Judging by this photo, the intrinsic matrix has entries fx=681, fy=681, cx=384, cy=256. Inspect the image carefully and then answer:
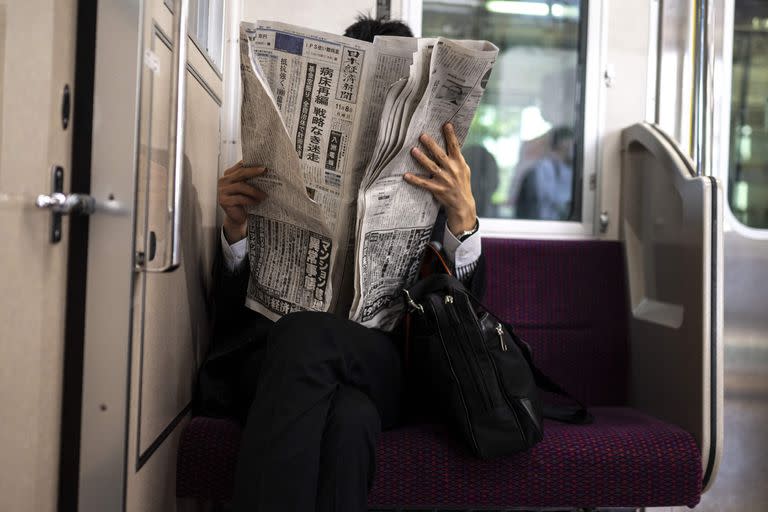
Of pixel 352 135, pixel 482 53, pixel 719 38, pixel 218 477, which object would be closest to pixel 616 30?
pixel 719 38

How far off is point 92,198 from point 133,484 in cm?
47

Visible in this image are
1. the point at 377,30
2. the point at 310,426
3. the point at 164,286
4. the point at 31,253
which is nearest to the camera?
the point at 31,253

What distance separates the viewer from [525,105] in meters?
2.25

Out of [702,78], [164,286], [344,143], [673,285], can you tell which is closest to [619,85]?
[702,78]

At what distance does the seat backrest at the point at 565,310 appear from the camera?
6.84 feet

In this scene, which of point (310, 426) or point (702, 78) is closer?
point (310, 426)

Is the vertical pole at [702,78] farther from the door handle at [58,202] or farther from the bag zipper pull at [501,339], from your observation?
the door handle at [58,202]

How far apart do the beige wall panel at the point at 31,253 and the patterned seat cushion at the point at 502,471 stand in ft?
1.43

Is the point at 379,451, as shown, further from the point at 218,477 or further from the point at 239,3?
the point at 239,3

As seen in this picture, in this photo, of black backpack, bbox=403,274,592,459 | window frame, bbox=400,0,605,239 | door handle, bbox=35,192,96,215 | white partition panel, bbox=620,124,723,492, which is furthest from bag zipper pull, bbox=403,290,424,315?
window frame, bbox=400,0,605,239

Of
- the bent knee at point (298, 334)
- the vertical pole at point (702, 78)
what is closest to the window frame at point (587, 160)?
the vertical pole at point (702, 78)

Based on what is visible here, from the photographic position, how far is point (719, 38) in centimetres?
230

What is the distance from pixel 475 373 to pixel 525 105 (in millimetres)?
1219

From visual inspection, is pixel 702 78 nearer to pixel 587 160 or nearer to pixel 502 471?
pixel 587 160
